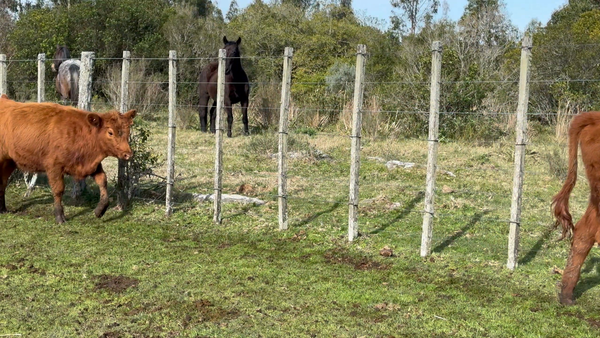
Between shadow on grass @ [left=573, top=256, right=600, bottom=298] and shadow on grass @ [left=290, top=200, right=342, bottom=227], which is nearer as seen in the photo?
shadow on grass @ [left=573, top=256, right=600, bottom=298]

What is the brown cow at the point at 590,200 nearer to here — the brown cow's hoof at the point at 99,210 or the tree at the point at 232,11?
the brown cow's hoof at the point at 99,210

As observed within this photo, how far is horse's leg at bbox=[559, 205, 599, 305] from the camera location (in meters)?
5.74

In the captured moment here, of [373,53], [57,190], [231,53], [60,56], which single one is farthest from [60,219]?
[373,53]

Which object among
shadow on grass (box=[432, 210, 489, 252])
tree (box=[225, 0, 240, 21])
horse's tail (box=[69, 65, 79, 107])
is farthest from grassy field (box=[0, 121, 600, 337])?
tree (box=[225, 0, 240, 21])

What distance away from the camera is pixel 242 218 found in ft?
28.7

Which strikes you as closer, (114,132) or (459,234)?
(459,234)

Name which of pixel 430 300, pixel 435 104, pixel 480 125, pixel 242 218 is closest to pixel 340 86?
pixel 480 125

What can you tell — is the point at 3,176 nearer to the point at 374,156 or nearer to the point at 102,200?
the point at 102,200

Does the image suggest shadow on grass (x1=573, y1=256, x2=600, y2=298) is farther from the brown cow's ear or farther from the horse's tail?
the horse's tail

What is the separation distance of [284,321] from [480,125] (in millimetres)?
11009

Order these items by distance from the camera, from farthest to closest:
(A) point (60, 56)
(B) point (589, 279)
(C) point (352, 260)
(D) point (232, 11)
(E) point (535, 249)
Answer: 1. (D) point (232, 11)
2. (A) point (60, 56)
3. (E) point (535, 249)
4. (C) point (352, 260)
5. (B) point (589, 279)

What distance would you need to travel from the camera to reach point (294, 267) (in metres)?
6.74

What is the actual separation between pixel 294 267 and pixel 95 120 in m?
3.64

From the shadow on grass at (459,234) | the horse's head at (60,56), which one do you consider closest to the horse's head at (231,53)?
the horse's head at (60,56)
